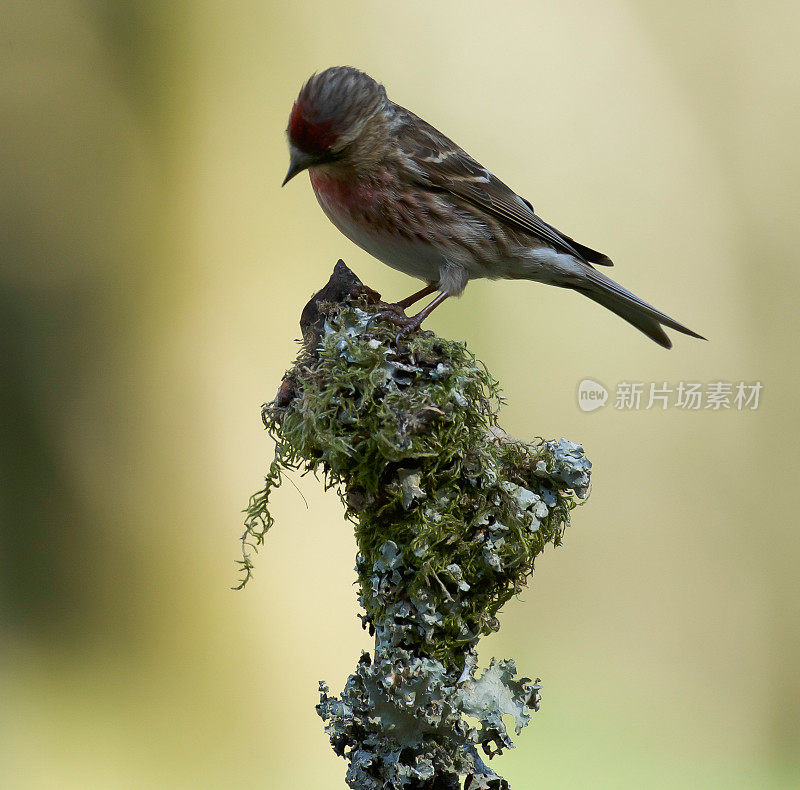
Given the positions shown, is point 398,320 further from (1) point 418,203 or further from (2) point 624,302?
(2) point 624,302

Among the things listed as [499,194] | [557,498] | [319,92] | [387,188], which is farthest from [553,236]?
[557,498]

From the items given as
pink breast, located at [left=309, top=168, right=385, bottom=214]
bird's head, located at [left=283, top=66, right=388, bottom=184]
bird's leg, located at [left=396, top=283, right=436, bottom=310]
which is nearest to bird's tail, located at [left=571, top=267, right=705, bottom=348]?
bird's leg, located at [left=396, top=283, right=436, bottom=310]

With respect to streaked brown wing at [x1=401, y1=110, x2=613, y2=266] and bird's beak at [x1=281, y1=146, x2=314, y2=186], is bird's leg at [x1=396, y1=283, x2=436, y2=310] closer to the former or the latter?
Answer: streaked brown wing at [x1=401, y1=110, x2=613, y2=266]

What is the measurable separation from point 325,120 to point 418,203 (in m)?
0.41

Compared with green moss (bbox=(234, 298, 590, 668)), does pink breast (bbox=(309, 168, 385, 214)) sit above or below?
above

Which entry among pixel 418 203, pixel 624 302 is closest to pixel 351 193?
pixel 418 203

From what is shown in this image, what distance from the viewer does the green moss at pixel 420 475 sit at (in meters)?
1.67

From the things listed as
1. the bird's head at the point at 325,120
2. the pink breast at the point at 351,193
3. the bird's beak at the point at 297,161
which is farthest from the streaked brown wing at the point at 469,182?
the bird's beak at the point at 297,161

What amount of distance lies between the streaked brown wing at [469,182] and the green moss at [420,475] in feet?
3.18

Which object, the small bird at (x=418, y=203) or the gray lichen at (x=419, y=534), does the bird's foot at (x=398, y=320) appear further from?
the small bird at (x=418, y=203)

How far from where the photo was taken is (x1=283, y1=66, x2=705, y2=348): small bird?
2.28 m

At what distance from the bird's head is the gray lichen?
26.3 inches

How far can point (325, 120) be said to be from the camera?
87.4 inches

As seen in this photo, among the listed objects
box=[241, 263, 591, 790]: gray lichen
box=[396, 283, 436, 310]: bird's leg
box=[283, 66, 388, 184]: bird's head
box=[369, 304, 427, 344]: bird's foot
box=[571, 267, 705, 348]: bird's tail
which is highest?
box=[571, 267, 705, 348]: bird's tail
